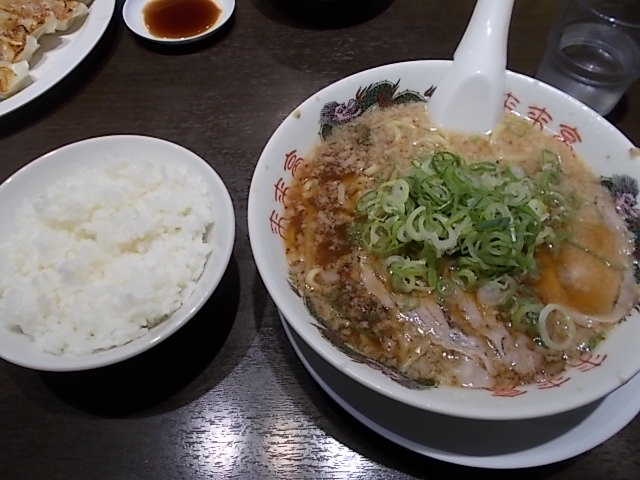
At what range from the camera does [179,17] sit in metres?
2.04

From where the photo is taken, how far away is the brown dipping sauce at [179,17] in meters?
1.98

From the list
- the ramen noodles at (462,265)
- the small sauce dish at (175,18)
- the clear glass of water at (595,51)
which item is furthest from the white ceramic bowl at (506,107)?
the small sauce dish at (175,18)

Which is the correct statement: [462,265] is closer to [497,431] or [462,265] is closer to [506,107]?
[497,431]

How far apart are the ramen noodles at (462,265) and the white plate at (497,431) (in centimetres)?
10

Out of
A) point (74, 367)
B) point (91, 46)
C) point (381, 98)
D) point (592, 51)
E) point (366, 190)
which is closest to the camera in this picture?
point (74, 367)

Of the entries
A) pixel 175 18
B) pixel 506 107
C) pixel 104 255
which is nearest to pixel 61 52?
pixel 175 18

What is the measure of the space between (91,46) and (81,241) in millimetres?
935

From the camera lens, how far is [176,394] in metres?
1.21

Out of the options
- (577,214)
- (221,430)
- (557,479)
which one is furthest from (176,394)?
(577,214)

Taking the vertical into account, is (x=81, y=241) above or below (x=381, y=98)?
below

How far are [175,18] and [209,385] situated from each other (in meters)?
1.41

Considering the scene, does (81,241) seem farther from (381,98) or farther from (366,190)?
(381,98)

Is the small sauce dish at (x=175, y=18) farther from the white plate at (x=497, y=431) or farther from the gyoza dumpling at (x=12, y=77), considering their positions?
the white plate at (x=497, y=431)

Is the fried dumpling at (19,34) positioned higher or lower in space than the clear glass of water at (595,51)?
lower
